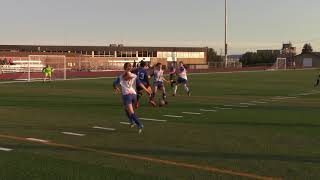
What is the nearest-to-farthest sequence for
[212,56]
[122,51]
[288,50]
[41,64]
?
[41,64] → [122,51] → [212,56] → [288,50]

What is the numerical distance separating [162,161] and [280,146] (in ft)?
8.78

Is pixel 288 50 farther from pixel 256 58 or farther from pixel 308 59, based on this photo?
pixel 256 58

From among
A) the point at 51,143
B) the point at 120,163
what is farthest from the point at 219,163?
the point at 51,143

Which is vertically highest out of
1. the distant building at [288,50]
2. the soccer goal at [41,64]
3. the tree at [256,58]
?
the distant building at [288,50]

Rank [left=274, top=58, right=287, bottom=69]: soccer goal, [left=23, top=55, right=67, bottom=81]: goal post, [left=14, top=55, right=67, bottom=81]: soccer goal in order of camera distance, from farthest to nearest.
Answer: [left=274, top=58, right=287, bottom=69]: soccer goal → [left=14, top=55, right=67, bottom=81]: soccer goal → [left=23, top=55, right=67, bottom=81]: goal post

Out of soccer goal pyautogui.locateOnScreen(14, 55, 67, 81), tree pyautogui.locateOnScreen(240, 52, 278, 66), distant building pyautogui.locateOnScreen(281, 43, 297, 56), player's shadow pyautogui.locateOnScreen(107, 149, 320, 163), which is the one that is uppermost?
distant building pyautogui.locateOnScreen(281, 43, 297, 56)

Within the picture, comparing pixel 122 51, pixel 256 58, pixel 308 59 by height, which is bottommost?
pixel 308 59

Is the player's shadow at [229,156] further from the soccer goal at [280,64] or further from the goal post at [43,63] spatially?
the soccer goal at [280,64]

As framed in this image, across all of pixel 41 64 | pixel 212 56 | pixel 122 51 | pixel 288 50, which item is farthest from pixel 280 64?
pixel 288 50

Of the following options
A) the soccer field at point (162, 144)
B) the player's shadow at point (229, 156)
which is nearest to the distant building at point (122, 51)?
the soccer field at point (162, 144)

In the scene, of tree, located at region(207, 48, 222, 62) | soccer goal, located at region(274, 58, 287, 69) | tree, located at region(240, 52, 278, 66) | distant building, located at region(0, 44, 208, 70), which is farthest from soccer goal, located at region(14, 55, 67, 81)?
tree, located at region(207, 48, 222, 62)

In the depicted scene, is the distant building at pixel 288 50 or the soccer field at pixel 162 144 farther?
the distant building at pixel 288 50

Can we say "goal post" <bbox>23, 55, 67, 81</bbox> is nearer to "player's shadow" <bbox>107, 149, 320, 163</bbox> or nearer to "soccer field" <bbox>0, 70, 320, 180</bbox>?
"soccer field" <bbox>0, 70, 320, 180</bbox>

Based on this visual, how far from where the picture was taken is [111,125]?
12539 millimetres
